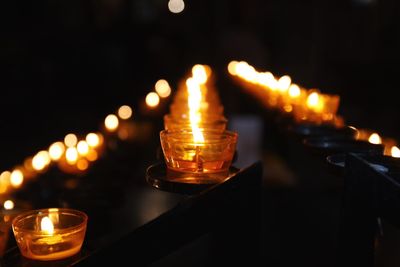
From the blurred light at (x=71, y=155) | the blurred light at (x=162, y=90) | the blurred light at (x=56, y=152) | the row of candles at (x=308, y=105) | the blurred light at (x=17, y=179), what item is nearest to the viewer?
the row of candles at (x=308, y=105)

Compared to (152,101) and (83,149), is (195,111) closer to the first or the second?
(83,149)

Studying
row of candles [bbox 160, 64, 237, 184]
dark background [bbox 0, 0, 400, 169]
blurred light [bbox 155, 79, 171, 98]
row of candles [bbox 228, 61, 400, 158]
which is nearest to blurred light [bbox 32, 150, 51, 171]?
row of candles [bbox 228, 61, 400, 158]

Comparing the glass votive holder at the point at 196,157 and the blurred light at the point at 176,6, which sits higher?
the blurred light at the point at 176,6

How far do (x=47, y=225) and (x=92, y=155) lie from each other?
1440 millimetres

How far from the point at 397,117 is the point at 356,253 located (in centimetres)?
763

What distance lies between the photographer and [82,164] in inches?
100

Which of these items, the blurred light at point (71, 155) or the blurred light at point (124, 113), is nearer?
the blurred light at point (71, 155)

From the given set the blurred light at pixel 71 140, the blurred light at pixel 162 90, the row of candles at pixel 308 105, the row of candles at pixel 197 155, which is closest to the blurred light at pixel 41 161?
the blurred light at pixel 71 140

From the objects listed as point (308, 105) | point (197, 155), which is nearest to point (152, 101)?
point (308, 105)

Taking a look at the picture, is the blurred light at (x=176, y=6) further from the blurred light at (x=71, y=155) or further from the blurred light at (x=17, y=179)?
the blurred light at (x=17, y=179)

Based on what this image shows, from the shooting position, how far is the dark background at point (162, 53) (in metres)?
9.05

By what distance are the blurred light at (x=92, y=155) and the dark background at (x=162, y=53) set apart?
18.7 feet

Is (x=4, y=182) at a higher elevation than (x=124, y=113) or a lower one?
lower

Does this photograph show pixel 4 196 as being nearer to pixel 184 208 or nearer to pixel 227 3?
pixel 184 208
